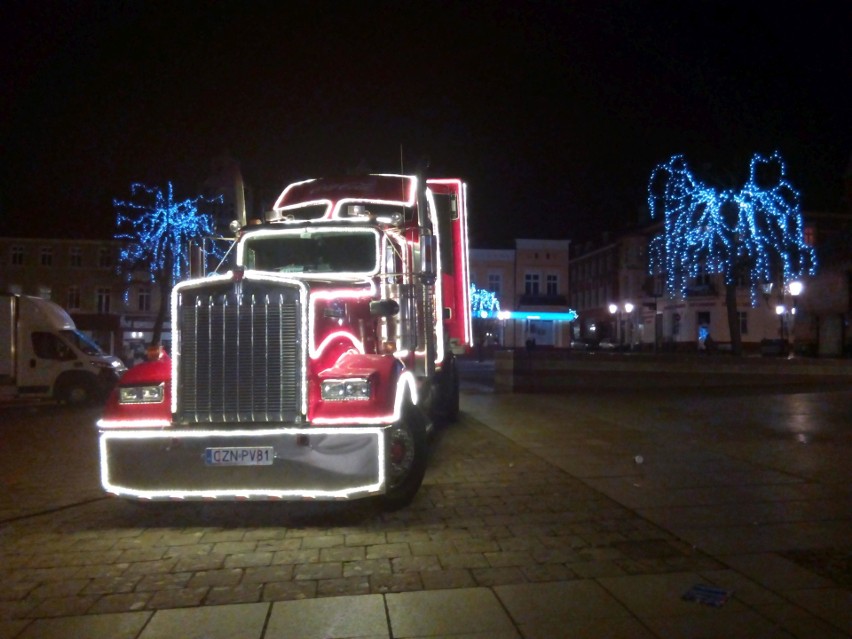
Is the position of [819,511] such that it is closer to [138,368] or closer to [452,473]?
[452,473]

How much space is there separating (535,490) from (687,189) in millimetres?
20727

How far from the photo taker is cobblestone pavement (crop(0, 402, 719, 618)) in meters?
5.36

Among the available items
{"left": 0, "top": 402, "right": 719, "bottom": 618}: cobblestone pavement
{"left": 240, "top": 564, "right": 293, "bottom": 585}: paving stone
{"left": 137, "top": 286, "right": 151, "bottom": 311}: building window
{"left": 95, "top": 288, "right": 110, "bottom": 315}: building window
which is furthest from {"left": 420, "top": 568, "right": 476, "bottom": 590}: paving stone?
{"left": 95, "top": 288, "right": 110, "bottom": 315}: building window

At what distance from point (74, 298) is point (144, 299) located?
421 centimetres

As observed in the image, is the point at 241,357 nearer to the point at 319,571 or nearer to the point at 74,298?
the point at 319,571

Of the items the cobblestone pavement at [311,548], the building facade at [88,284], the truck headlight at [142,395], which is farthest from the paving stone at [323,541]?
the building facade at [88,284]

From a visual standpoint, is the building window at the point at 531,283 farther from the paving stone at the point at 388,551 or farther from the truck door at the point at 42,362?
the paving stone at the point at 388,551

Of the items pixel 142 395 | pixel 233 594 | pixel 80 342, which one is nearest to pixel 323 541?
pixel 233 594

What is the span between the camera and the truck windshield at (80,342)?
67.9ft

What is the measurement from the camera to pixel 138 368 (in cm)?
725

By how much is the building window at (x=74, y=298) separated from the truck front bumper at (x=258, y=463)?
165 feet

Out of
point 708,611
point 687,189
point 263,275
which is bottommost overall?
point 708,611

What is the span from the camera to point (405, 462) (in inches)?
300

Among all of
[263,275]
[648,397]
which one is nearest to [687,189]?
[648,397]
